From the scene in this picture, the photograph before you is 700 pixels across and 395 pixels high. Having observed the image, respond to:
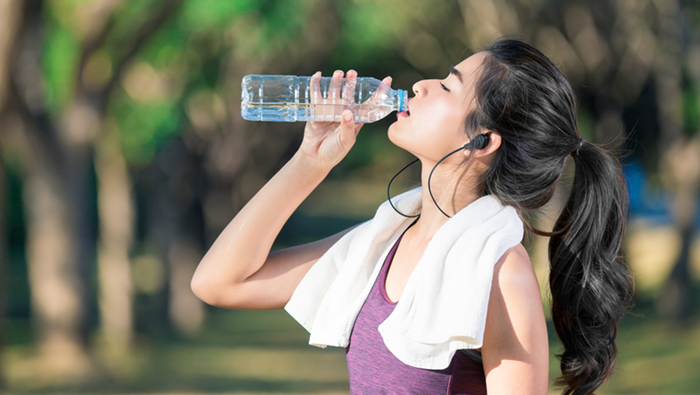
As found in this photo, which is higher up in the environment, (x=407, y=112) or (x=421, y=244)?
(x=407, y=112)

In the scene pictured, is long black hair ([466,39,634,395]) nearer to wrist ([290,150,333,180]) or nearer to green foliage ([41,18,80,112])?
wrist ([290,150,333,180])

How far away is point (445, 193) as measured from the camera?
230cm

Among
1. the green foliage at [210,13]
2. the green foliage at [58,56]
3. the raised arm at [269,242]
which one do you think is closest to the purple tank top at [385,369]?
the raised arm at [269,242]

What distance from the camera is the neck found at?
226cm

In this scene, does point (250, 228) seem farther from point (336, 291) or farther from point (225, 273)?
point (336, 291)

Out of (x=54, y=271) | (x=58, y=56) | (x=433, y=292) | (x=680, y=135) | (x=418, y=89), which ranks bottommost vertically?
(x=54, y=271)

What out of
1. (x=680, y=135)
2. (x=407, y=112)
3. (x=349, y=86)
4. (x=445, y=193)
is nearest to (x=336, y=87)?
(x=349, y=86)

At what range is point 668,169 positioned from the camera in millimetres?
11508

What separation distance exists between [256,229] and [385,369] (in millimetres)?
701

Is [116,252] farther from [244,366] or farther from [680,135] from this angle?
[680,135]

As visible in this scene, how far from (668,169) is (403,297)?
10.9 metres

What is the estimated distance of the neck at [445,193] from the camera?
2262mm

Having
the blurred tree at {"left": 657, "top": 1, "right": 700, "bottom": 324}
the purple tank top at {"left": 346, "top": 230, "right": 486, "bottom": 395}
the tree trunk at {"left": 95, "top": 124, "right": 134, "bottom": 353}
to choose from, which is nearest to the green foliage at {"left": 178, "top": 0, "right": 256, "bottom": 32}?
the tree trunk at {"left": 95, "top": 124, "right": 134, "bottom": 353}

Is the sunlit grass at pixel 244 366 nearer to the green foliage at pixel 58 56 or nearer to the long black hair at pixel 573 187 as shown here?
the green foliage at pixel 58 56
